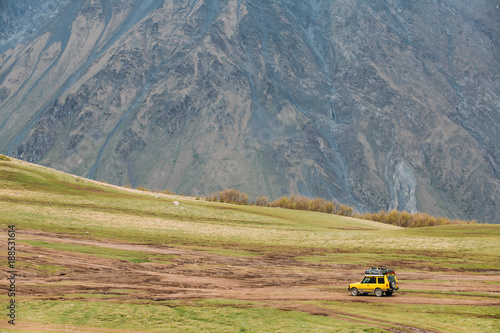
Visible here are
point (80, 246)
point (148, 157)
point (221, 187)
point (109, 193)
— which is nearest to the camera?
point (80, 246)

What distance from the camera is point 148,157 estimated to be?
185 meters

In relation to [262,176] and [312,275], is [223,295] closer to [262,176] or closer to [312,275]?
[312,275]

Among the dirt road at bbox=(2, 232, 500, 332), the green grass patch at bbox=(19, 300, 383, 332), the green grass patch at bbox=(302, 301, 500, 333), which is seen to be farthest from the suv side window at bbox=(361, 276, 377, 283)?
the green grass patch at bbox=(19, 300, 383, 332)

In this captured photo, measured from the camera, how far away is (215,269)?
34.5 meters

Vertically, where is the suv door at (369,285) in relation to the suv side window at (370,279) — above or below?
below

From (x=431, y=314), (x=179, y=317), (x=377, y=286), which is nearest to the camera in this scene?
(x=179, y=317)

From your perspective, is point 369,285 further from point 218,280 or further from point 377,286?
point 218,280

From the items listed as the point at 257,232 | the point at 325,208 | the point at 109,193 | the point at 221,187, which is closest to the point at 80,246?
the point at 257,232

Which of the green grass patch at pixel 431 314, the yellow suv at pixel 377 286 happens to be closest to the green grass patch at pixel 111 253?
the yellow suv at pixel 377 286

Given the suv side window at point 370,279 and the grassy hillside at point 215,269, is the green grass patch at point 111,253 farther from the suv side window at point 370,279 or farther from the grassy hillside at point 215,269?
the suv side window at point 370,279

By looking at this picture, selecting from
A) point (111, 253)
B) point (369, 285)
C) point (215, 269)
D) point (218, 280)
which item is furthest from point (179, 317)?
point (111, 253)

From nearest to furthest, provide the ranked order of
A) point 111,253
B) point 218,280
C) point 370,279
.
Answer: point 370,279 < point 218,280 < point 111,253

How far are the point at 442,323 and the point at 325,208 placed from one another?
10481cm

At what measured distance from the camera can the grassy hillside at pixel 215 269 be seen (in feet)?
71.2
